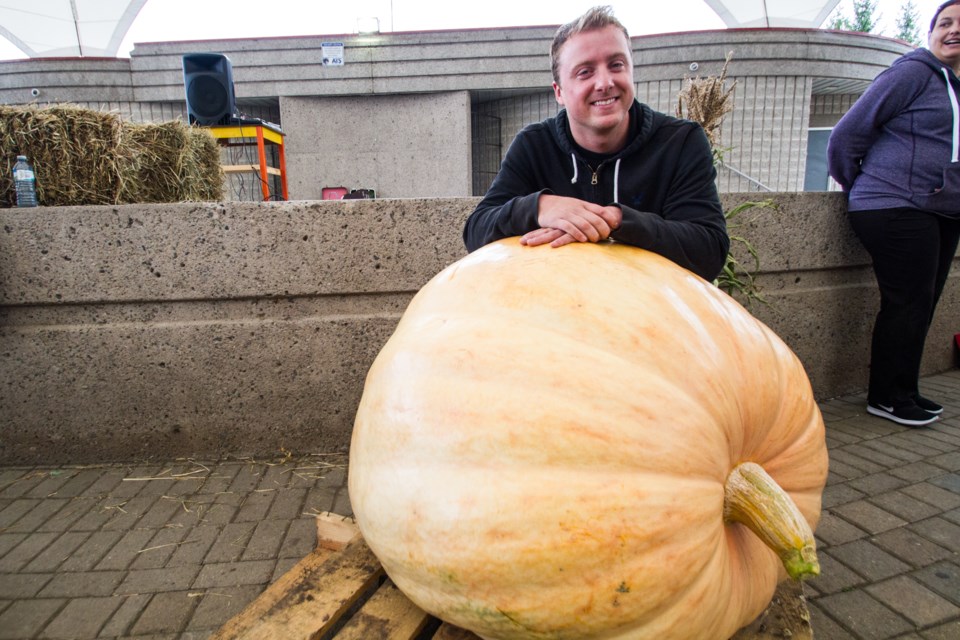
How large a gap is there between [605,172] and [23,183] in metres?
3.16

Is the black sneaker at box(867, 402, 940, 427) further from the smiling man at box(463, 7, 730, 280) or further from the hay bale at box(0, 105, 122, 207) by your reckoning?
the hay bale at box(0, 105, 122, 207)

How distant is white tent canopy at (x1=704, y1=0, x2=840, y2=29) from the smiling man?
55.4ft

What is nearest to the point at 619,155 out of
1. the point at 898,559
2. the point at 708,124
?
the point at 898,559

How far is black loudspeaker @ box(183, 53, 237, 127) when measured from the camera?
707 centimetres

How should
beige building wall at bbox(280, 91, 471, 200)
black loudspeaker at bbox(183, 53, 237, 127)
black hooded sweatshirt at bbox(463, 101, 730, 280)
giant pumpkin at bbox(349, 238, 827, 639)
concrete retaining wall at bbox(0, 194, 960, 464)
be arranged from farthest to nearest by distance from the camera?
beige building wall at bbox(280, 91, 471, 200) < black loudspeaker at bbox(183, 53, 237, 127) < concrete retaining wall at bbox(0, 194, 960, 464) < black hooded sweatshirt at bbox(463, 101, 730, 280) < giant pumpkin at bbox(349, 238, 827, 639)

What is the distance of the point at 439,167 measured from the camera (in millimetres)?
12047

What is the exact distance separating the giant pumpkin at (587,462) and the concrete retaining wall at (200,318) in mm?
1514

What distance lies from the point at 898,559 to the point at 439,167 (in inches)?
443

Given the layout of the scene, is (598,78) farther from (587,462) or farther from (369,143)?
(369,143)

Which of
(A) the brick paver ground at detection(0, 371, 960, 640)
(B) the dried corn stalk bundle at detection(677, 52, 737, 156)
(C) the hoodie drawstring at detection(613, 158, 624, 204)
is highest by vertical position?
(B) the dried corn stalk bundle at detection(677, 52, 737, 156)

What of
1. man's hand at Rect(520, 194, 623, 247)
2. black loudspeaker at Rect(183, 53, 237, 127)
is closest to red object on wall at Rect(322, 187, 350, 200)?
black loudspeaker at Rect(183, 53, 237, 127)

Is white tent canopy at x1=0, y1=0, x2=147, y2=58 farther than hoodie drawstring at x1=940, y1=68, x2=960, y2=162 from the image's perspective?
Yes

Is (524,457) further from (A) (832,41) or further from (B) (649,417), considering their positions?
(A) (832,41)

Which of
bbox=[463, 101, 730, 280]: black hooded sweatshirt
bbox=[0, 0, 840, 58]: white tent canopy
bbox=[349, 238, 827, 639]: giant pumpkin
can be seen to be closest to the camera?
bbox=[349, 238, 827, 639]: giant pumpkin
